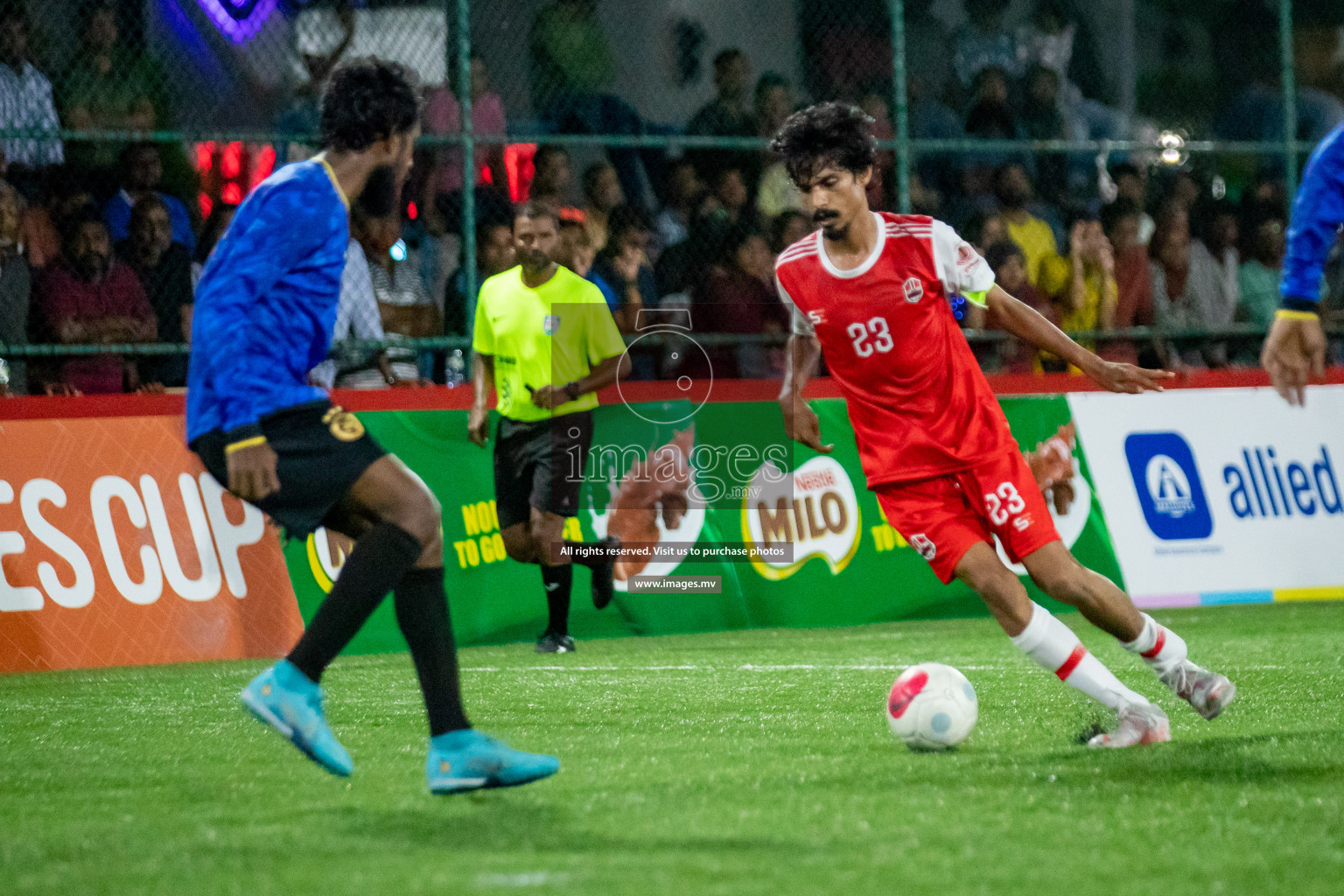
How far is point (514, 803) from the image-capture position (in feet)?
14.7

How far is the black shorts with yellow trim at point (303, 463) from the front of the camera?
4469 millimetres

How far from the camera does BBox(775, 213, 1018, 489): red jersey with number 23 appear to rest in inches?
217

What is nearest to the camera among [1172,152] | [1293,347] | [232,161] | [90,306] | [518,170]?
[1293,347]

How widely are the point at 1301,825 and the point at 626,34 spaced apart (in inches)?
382

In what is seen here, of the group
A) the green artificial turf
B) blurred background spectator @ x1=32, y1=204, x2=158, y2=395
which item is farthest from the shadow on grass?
blurred background spectator @ x1=32, y1=204, x2=158, y2=395

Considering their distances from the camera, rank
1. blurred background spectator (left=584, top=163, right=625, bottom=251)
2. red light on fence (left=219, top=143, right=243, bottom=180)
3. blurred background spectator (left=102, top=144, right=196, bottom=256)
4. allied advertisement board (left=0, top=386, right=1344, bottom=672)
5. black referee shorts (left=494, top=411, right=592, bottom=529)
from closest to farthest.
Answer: allied advertisement board (left=0, top=386, right=1344, bottom=672) → black referee shorts (left=494, top=411, right=592, bottom=529) → blurred background spectator (left=102, top=144, right=196, bottom=256) → red light on fence (left=219, top=143, right=243, bottom=180) → blurred background spectator (left=584, top=163, right=625, bottom=251)

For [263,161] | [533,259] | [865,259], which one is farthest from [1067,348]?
[263,161]

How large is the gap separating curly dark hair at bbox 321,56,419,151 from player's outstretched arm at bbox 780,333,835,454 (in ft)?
6.09

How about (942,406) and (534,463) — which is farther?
(534,463)

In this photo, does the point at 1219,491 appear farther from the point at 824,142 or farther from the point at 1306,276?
the point at 1306,276

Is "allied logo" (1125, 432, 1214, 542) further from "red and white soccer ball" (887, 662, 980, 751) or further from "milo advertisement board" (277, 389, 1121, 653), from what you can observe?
"red and white soccer ball" (887, 662, 980, 751)

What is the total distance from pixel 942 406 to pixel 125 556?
5.03 m

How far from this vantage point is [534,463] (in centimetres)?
948

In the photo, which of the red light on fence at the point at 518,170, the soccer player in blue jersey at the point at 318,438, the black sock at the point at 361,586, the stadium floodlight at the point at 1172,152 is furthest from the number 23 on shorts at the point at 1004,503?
the stadium floodlight at the point at 1172,152
